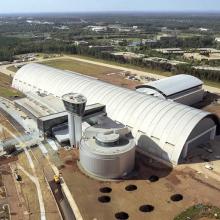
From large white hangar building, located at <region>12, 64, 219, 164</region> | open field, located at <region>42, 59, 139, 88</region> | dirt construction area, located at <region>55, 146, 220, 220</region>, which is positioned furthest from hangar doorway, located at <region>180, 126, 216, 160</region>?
open field, located at <region>42, 59, 139, 88</region>

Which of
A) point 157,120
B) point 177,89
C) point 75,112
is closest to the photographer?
point 75,112

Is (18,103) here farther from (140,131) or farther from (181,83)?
(181,83)

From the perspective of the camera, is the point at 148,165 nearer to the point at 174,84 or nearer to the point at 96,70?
the point at 174,84

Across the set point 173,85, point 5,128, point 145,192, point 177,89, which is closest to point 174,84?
point 173,85

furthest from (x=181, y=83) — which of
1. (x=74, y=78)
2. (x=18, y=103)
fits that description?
(x=18, y=103)

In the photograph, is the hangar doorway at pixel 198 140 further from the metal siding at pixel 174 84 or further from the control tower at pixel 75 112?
the metal siding at pixel 174 84

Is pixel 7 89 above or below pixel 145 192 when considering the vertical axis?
above
